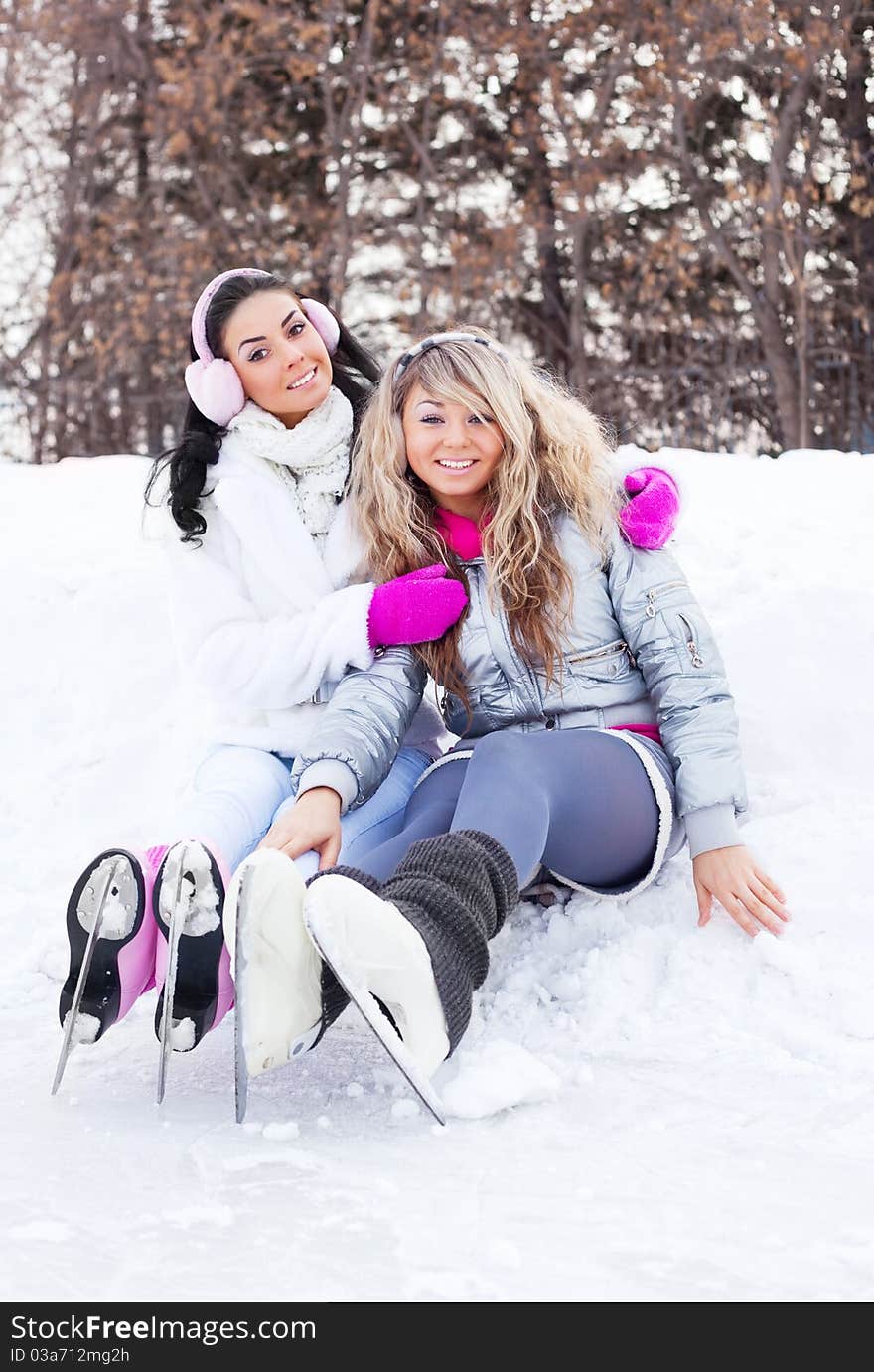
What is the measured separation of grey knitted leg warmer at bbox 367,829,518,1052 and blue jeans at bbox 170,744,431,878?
0.83 ft

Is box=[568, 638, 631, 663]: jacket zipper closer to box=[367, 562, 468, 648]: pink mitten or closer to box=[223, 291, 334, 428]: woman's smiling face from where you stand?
box=[367, 562, 468, 648]: pink mitten

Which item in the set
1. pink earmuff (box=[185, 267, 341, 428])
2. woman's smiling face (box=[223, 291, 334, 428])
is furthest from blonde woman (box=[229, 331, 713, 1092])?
pink earmuff (box=[185, 267, 341, 428])

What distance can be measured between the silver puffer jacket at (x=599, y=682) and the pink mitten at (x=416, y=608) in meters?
0.05

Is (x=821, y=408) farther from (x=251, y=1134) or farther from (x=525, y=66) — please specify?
(x=251, y=1134)

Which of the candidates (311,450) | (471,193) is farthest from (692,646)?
(471,193)

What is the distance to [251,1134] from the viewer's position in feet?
5.26

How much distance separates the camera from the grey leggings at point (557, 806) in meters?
1.86

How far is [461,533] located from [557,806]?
1.99 feet

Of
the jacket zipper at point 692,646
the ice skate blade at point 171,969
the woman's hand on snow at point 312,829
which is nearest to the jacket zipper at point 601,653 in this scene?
the jacket zipper at point 692,646

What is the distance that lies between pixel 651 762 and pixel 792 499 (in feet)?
5.60

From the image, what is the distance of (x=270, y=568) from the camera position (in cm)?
234

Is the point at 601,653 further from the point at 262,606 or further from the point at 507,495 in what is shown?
the point at 262,606
